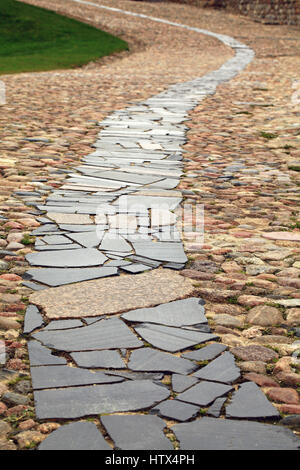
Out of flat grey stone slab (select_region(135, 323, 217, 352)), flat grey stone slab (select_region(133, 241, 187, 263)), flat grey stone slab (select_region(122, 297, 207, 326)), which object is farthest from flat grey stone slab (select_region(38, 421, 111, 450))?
flat grey stone slab (select_region(133, 241, 187, 263))

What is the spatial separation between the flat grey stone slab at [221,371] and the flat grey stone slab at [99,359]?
32 cm

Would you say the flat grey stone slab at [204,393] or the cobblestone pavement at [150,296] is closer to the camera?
the cobblestone pavement at [150,296]

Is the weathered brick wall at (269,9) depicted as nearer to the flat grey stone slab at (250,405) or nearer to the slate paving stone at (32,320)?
the slate paving stone at (32,320)

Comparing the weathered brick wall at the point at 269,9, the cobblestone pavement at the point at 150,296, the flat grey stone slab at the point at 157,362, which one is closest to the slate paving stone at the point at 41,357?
the cobblestone pavement at the point at 150,296

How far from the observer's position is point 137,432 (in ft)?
6.90

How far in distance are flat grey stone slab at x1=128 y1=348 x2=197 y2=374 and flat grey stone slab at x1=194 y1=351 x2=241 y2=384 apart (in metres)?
0.05

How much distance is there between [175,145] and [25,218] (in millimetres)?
3023

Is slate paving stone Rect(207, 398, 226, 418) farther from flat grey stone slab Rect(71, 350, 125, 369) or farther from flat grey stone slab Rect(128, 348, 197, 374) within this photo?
flat grey stone slab Rect(71, 350, 125, 369)

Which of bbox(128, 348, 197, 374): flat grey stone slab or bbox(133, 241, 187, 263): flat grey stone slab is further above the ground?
bbox(133, 241, 187, 263): flat grey stone slab

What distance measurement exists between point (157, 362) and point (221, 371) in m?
0.25

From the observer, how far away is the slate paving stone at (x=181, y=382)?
238 centimetres

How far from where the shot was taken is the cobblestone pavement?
2197 mm

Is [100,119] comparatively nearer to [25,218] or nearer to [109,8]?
[25,218]

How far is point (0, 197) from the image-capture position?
487 cm
